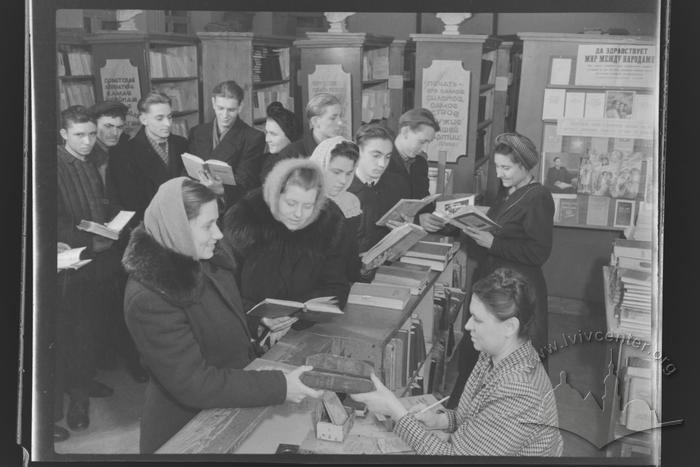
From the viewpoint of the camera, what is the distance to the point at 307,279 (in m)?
2.97

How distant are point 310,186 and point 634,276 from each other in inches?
55.4

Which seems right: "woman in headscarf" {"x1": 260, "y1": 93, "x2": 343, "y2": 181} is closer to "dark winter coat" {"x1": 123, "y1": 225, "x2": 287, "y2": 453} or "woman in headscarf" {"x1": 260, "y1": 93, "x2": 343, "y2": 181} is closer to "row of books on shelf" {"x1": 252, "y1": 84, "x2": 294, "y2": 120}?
"row of books on shelf" {"x1": 252, "y1": 84, "x2": 294, "y2": 120}

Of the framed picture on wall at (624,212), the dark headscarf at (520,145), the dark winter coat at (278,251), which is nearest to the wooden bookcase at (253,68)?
the dark winter coat at (278,251)

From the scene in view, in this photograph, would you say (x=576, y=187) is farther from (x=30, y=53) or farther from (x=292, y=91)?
(x=30, y=53)

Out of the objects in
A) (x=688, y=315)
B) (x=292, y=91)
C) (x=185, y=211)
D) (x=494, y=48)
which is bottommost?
(x=688, y=315)

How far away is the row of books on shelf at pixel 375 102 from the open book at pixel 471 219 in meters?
0.52

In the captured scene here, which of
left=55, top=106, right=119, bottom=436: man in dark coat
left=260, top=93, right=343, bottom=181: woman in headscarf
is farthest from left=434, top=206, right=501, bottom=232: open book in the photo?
left=55, top=106, right=119, bottom=436: man in dark coat

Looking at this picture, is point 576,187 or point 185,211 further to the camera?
point 576,187

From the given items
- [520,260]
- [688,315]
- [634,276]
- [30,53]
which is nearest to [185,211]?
[30,53]

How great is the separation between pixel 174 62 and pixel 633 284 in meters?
2.12

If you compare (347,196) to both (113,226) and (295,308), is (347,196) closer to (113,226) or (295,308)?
(295,308)

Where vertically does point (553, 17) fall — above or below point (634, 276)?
above

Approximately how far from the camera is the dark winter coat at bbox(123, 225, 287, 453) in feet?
8.54

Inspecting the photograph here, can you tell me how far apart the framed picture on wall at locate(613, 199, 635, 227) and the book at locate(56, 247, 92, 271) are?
2.25m
